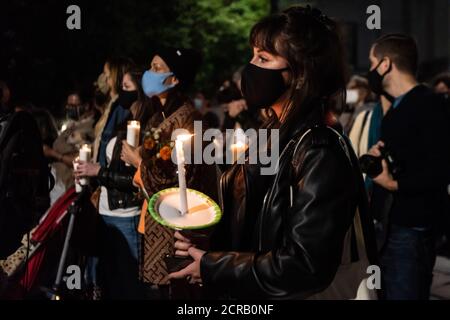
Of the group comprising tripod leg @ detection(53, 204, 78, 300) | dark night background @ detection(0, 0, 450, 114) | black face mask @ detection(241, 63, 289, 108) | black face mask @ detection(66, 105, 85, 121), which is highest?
dark night background @ detection(0, 0, 450, 114)

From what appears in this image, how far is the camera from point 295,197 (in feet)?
7.35

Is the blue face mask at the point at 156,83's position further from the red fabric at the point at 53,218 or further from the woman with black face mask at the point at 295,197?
the woman with black face mask at the point at 295,197

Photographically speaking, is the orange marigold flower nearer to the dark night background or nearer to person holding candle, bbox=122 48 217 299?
person holding candle, bbox=122 48 217 299

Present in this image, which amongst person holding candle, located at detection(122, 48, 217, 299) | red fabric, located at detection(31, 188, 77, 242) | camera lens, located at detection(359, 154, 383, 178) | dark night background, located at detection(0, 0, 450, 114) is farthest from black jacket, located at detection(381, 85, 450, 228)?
A: red fabric, located at detection(31, 188, 77, 242)

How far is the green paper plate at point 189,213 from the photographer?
2316 mm

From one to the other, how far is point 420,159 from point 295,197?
8.18ft

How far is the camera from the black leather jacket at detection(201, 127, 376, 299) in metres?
2.16

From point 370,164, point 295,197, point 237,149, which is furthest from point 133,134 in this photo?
point 295,197

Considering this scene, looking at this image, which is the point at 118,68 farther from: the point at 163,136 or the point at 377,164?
the point at 377,164

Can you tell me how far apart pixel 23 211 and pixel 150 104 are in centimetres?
166

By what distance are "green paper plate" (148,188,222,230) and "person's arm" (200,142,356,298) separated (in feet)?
0.75

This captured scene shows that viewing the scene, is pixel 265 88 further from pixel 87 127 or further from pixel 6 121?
pixel 87 127

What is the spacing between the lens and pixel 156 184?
437cm
